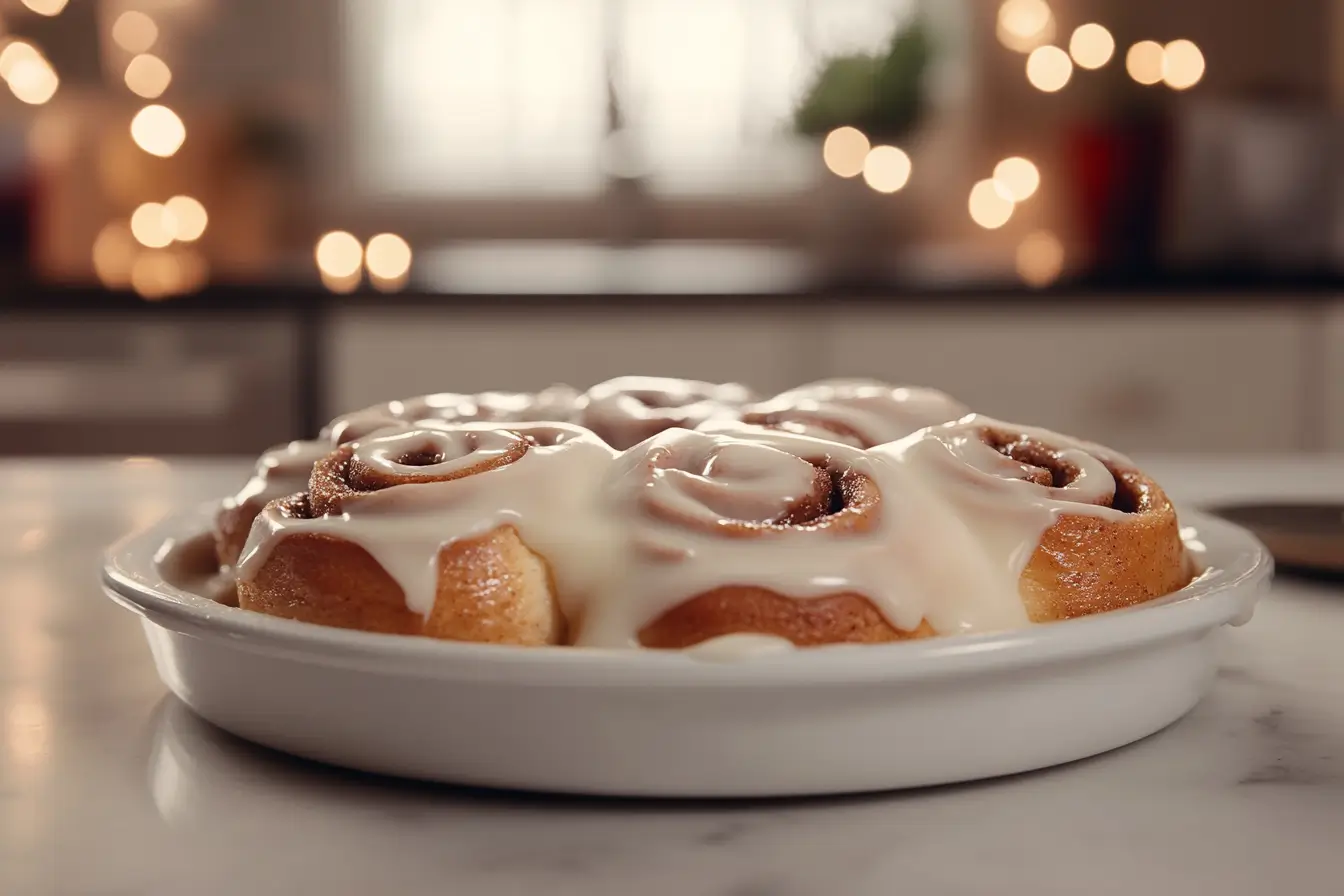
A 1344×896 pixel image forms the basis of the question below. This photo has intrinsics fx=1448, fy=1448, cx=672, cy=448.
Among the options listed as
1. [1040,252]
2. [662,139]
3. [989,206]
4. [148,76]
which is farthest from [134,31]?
[1040,252]

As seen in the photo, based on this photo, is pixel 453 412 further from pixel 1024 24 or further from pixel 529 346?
pixel 1024 24

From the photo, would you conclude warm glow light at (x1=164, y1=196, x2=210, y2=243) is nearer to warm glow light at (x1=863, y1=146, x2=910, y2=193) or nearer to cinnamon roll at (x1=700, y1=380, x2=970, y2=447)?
warm glow light at (x1=863, y1=146, x2=910, y2=193)

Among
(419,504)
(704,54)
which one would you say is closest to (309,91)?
(704,54)

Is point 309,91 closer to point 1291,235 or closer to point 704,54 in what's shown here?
point 704,54

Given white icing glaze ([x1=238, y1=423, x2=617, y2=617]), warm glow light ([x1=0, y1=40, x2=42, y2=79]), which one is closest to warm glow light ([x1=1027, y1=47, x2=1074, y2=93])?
warm glow light ([x1=0, y1=40, x2=42, y2=79])

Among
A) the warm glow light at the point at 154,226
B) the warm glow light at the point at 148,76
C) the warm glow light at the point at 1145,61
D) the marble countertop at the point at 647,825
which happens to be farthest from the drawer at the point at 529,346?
the marble countertop at the point at 647,825

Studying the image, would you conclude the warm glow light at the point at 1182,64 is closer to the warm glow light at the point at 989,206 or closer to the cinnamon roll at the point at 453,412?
the warm glow light at the point at 989,206
